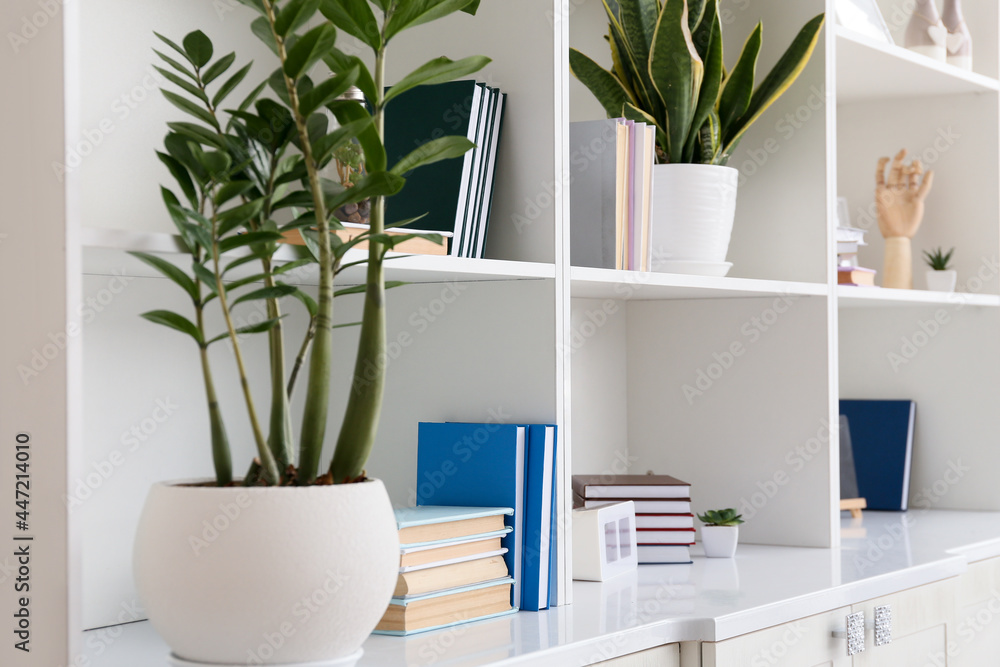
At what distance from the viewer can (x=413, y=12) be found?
104 cm

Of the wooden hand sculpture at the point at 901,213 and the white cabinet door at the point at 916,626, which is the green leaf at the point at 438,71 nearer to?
Answer: the white cabinet door at the point at 916,626

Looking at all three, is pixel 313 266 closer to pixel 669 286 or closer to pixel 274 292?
pixel 274 292

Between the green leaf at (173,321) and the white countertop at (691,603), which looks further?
the white countertop at (691,603)

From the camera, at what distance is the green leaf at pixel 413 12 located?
40.6 inches

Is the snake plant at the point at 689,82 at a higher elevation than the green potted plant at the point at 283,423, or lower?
higher

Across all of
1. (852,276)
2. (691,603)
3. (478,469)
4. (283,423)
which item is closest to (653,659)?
(691,603)

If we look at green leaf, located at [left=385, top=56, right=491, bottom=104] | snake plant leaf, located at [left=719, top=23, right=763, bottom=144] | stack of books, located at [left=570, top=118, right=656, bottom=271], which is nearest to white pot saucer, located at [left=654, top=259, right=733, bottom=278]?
stack of books, located at [left=570, top=118, right=656, bottom=271]

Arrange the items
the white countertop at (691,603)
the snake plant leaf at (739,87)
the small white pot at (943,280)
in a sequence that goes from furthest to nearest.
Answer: the small white pot at (943,280) → the snake plant leaf at (739,87) → the white countertop at (691,603)

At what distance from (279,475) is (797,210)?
3.90 feet

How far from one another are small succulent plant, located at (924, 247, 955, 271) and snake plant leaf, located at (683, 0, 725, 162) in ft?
Result: 2.81

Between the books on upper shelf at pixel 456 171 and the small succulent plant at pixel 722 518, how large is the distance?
26.7 inches

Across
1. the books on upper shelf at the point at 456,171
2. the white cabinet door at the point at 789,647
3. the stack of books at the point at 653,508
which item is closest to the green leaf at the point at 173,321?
the books on upper shelf at the point at 456,171

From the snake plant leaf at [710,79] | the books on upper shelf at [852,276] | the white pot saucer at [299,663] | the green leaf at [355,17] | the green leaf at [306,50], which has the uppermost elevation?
the snake plant leaf at [710,79]

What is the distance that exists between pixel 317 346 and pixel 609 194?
0.66 metres
